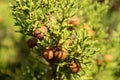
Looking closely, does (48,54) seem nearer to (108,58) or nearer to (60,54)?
(60,54)

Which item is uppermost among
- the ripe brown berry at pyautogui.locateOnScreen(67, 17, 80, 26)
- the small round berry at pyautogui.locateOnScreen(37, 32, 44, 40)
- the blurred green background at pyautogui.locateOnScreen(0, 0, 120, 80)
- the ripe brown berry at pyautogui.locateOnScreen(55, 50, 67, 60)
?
the ripe brown berry at pyautogui.locateOnScreen(67, 17, 80, 26)

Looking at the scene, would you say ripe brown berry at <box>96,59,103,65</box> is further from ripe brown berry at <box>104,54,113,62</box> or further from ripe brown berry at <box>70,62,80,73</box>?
ripe brown berry at <box>70,62,80,73</box>

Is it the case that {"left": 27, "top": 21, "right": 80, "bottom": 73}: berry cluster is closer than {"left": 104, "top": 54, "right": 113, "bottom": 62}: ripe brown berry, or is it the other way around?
{"left": 27, "top": 21, "right": 80, "bottom": 73}: berry cluster

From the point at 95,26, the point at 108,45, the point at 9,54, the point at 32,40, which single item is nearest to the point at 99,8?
the point at 95,26

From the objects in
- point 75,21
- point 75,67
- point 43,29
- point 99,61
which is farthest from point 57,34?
point 99,61

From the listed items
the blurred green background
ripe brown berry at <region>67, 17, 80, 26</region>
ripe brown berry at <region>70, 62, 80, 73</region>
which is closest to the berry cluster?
ripe brown berry at <region>70, 62, 80, 73</region>

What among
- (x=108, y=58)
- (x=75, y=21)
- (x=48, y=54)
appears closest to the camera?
(x=48, y=54)

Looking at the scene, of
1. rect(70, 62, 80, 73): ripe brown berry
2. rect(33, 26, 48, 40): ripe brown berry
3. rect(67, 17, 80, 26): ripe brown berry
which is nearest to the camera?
rect(33, 26, 48, 40): ripe brown berry

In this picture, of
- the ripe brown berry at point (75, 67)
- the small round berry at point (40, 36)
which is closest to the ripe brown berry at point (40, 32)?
the small round berry at point (40, 36)

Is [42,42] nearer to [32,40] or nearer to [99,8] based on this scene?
[32,40]
